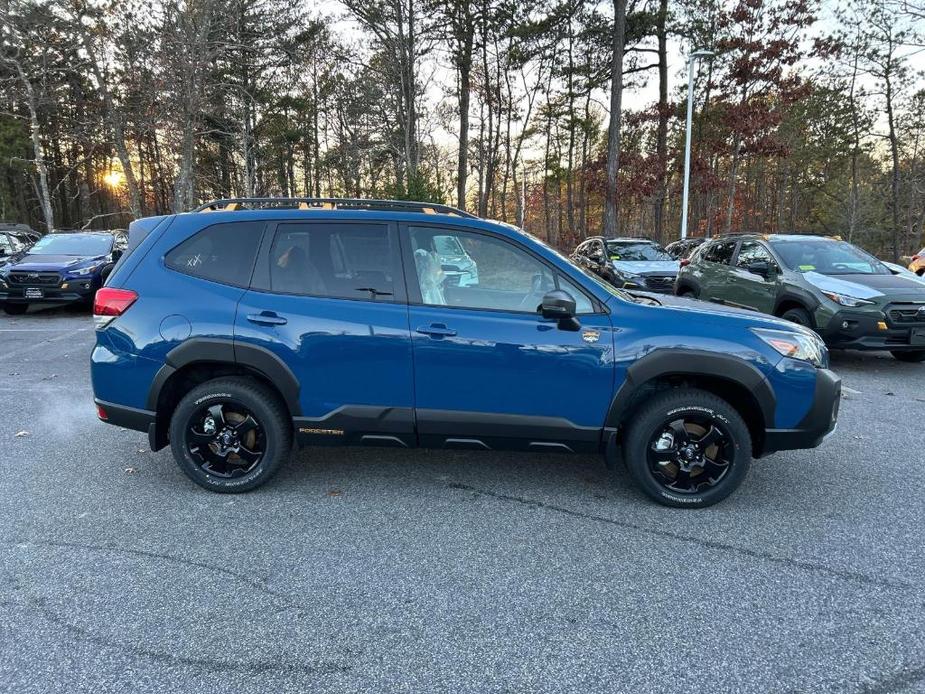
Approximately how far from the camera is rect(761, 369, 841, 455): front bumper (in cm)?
343

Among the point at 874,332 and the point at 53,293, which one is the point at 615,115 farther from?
the point at 53,293

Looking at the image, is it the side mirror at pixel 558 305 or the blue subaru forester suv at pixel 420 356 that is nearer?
the side mirror at pixel 558 305

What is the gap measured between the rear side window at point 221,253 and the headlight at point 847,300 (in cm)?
677

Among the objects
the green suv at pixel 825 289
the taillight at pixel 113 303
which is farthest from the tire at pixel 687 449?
the taillight at pixel 113 303

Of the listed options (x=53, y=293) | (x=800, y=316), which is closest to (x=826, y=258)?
(x=800, y=316)

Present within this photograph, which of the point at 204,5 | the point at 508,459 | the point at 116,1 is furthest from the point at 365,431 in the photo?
the point at 116,1

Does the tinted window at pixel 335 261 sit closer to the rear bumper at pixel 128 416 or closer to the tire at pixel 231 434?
the tire at pixel 231 434

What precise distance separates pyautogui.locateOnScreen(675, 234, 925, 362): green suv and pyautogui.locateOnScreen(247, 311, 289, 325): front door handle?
15.1 feet

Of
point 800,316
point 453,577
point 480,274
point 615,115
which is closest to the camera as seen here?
point 453,577

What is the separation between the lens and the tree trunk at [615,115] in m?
19.7

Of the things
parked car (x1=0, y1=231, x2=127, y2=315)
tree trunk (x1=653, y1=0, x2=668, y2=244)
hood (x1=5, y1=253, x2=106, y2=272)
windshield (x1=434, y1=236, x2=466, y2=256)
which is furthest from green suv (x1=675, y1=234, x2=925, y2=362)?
tree trunk (x1=653, y1=0, x2=668, y2=244)

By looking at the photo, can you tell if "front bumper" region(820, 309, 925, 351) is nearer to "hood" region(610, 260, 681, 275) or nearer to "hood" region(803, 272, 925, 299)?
"hood" region(803, 272, 925, 299)

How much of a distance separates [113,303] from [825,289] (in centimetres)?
769

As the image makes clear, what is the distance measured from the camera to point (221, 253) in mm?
3674
